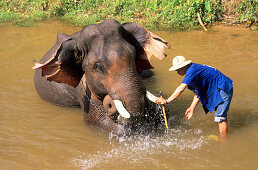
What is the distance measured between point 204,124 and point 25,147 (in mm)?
2861

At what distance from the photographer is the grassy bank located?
1084 centimetres

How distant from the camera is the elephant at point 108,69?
14.6ft

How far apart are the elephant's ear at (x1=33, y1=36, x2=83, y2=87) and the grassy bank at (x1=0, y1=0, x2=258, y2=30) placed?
6281mm

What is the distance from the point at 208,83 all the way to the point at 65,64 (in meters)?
2.10

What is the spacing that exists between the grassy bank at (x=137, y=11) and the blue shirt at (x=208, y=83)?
6283mm

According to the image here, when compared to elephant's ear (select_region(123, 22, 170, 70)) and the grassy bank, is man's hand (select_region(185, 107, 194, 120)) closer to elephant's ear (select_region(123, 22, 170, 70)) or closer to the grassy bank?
elephant's ear (select_region(123, 22, 170, 70))

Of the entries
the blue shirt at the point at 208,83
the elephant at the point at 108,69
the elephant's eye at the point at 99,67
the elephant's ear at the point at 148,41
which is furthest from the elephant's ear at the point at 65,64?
the blue shirt at the point at 208,83

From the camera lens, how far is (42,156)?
488 cm

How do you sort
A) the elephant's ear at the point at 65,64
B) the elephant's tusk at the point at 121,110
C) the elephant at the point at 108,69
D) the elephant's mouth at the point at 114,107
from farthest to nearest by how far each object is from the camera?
1. the elephant's ear at the point at 65,64
2. the elephant's mouth at the point at 114,107
3. the elephant at the point at 108,69
4. the elephant's tusk at the point at 121,110

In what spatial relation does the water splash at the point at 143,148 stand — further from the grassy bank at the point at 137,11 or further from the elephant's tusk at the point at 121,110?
the grassy bank at the point at 137,11

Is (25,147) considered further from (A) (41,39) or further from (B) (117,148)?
(A) (41,39)

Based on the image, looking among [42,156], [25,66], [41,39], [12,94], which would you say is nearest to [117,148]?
[42,156]

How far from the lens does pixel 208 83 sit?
479 centimetres

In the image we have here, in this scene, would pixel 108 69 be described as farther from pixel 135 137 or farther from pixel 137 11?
pixel 137 11
